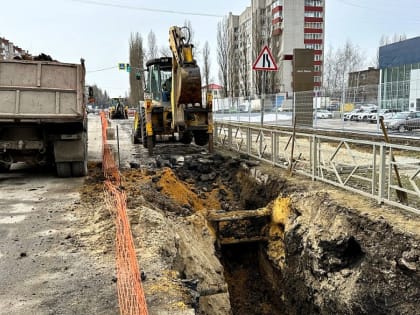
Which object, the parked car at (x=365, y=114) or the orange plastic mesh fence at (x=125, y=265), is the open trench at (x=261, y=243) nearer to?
the orange plastic mesh fence at (x=125, y=265)

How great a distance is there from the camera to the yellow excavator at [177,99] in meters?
10.0

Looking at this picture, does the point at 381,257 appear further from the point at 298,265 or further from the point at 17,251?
the point at 17,251

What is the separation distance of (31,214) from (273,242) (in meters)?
4.36

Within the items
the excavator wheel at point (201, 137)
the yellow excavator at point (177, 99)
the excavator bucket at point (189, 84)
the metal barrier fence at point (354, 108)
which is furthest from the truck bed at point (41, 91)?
the metal barrier fence at point (354, 108)

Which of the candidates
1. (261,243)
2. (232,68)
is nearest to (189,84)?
(261,243)

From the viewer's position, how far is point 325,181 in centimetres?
689

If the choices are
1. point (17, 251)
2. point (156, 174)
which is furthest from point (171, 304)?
point (156, 174)

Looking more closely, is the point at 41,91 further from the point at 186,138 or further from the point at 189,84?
the point at 186,138

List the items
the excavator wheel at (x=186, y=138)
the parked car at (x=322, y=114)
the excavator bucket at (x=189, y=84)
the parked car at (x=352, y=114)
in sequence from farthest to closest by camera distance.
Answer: the parked car at (x=322, y=114) → the parked car at (x=352, y=114) → the excavator wheel at (x=186, y=138) → the excavator bucket at (x=189, y=84)

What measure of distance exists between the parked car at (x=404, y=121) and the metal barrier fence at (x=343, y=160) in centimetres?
197

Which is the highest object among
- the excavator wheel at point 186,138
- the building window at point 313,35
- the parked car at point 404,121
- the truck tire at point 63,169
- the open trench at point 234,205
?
the building window at point 313,35

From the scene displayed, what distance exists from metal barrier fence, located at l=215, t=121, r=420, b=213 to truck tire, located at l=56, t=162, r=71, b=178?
15.1 feet

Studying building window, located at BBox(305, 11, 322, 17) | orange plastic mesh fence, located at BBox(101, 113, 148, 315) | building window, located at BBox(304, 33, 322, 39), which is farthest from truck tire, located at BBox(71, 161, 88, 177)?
building window, located at BBox(305, 11, 322, 17)

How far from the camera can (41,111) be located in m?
7.57
